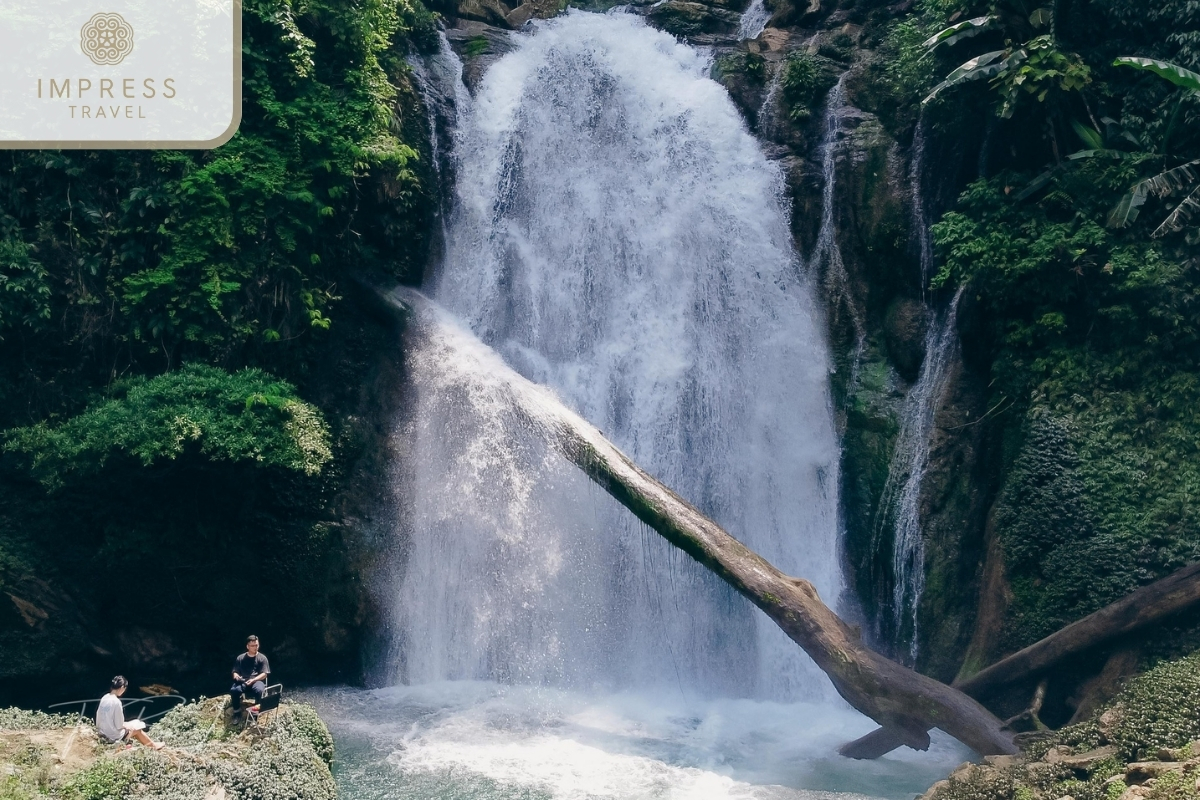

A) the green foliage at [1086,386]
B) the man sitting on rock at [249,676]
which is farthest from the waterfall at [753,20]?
the man sitting on rock at [249,676]

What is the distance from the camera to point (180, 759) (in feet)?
33.9

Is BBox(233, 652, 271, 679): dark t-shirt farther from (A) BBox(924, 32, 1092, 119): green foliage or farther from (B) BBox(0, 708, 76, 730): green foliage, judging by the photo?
(A) BBox(924, 32, 1092, 119): green foliage

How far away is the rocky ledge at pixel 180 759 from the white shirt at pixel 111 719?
0.43ft

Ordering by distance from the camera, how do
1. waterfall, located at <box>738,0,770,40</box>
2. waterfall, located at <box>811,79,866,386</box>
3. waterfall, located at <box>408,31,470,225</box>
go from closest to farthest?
waterfall, located at <box>811,79,866,386</box>
waterfall, located at <box>408,31,470,225</box>
waterfall, located at <box>738,0,770,40</box>

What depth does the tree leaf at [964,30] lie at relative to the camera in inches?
613

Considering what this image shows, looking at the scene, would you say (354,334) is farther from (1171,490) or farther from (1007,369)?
(1171,490)

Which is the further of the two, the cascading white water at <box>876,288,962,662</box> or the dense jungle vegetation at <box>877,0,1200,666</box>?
the cascading white water at <box>876,288,962,662</box>

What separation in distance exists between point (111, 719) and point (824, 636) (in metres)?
7.80

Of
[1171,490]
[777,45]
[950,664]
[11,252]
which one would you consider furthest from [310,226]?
[1171,490]

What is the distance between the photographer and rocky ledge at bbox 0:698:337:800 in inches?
384

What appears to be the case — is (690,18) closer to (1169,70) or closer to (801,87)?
(801,87)

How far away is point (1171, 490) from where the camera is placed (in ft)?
44.2

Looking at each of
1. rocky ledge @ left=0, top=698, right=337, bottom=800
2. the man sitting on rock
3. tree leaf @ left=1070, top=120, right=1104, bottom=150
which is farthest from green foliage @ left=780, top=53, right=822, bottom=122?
rocky ledge @ left=0, top=698, right=337, bottom=800

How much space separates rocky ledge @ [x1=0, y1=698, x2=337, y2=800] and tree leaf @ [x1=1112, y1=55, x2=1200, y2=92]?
535 inches
